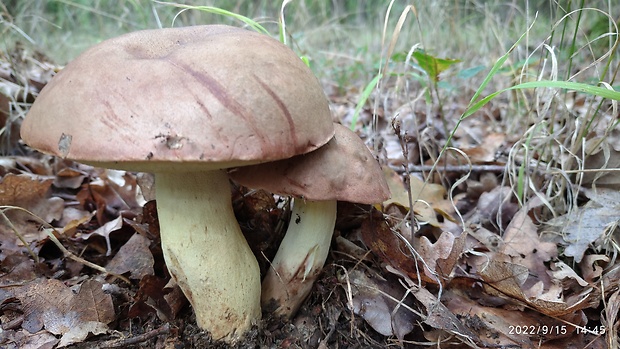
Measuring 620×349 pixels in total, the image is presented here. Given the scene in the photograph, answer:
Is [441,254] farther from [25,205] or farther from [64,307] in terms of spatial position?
[25,205]

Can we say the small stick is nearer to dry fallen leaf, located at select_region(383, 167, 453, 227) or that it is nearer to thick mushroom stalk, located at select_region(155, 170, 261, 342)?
thick mushroom stalk, located at select_region(155, 170, 261, 342)

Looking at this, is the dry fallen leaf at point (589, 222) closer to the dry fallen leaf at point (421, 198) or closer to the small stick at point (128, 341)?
the dry fallen leaf at point (421, 198)

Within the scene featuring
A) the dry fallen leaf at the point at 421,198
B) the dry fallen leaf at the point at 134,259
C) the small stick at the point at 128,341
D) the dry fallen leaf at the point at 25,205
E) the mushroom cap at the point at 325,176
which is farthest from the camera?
the dry fallen leaf at the point at 421,198

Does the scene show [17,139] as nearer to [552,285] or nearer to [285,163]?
[285,163]

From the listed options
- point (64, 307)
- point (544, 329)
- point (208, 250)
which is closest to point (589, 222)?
point (544, 329)

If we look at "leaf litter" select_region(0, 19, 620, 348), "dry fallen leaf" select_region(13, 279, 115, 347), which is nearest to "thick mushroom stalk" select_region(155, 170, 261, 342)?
"leaf litter" select_region(0, 19, 620, 348)

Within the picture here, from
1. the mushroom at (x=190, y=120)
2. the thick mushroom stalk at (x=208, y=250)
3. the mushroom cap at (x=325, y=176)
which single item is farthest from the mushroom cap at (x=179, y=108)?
the thick mushroom stalk at (x=208, y=250)

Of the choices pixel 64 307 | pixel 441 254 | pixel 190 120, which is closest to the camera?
pixel 190 120
